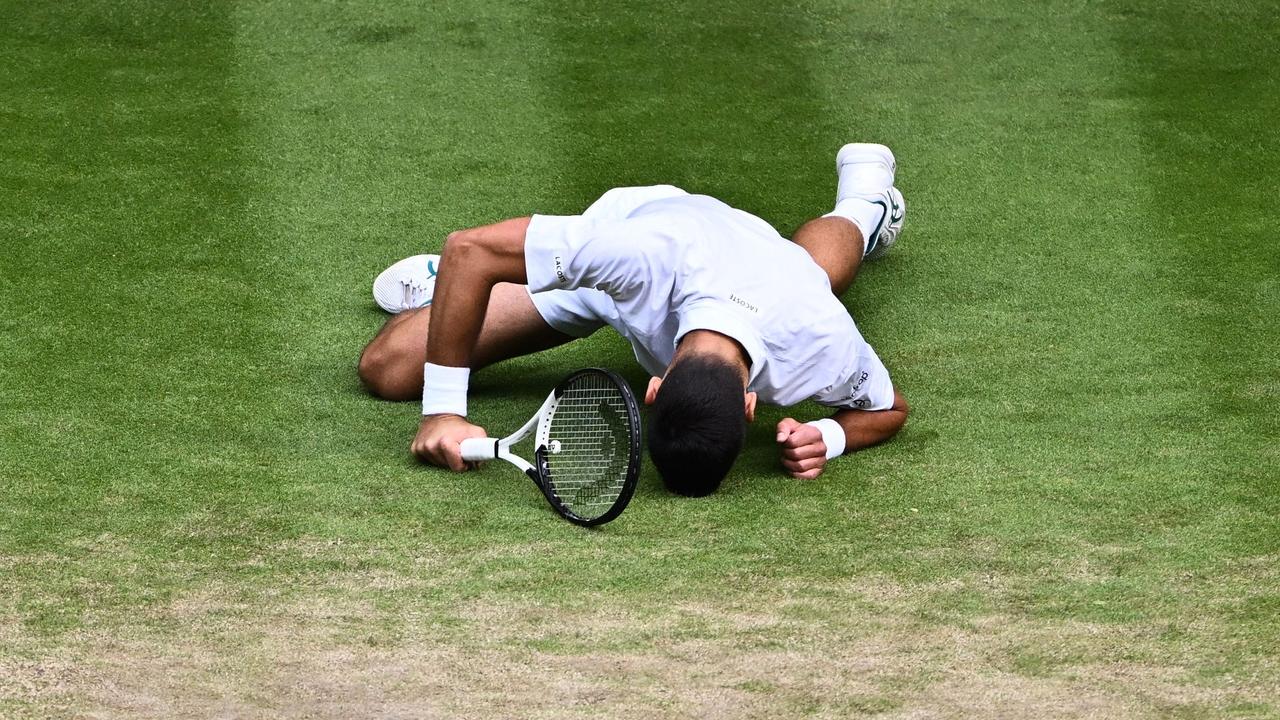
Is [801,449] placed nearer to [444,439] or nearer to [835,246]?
[444,439]

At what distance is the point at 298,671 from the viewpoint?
13.2 feet

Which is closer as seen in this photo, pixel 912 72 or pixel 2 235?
pixel 2 235

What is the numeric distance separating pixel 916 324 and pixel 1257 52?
11.7 feet

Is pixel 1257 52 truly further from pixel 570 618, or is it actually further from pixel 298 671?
pixel 298 671

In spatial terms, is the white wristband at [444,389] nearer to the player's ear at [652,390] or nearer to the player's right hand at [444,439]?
the player's right hand at [444,439]

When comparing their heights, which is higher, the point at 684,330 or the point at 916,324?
the point at 684,330

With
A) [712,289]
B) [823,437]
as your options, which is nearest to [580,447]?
[712,289]

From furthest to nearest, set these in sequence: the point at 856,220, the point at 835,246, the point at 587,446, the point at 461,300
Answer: the point at 856,220
the point at 835,246
the point at 461,300
the point at 587,446

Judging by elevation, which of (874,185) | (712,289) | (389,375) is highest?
(712,289)

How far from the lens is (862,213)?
21.4ft

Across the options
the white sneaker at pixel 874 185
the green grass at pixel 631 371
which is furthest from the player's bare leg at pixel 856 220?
the green grass at pixel 631 371

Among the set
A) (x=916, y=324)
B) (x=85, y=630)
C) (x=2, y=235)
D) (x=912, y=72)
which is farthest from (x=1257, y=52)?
(x=85, y=630)

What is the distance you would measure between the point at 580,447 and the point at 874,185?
2312mm

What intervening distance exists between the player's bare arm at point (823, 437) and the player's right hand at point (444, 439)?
0.99m
